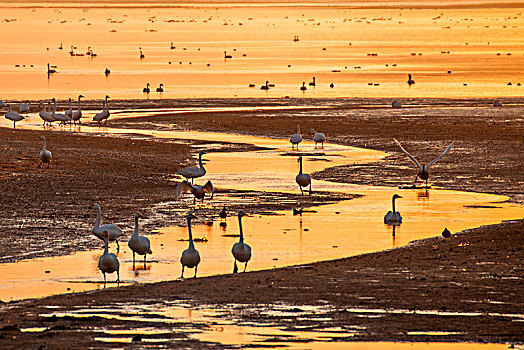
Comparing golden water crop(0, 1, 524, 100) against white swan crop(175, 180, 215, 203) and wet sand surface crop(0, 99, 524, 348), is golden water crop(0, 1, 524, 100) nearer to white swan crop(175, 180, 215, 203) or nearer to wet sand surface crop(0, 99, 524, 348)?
wet sand surface crop(0, 99, 524, 348)

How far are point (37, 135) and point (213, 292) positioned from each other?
1014 inches

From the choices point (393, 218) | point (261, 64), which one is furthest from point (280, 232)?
point (261, 64)

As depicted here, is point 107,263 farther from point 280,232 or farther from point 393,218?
point 393,218

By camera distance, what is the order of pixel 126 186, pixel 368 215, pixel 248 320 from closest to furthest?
pixel 248 320, pixel 368 215, pixel 126 186

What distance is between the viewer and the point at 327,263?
18.0 m

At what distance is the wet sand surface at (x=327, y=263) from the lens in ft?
44.0

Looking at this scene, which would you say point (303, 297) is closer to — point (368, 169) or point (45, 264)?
point (45, 264)

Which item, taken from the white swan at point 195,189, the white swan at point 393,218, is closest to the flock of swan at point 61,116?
the white swan at point 195,189

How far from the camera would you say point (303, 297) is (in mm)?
14945

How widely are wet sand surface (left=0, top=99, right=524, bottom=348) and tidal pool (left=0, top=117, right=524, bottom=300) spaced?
35.4 inches

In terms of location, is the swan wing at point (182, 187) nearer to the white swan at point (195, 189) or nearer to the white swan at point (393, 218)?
the white swan at point (195, 189)

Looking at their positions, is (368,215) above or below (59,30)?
below

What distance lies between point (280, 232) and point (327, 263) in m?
3.56

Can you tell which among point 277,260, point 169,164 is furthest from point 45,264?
point 169,164
